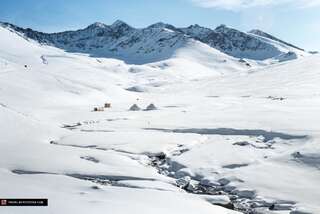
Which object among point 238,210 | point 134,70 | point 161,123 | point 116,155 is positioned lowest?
point 238,210

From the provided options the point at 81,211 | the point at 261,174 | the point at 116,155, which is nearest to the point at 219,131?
the point at 116,155

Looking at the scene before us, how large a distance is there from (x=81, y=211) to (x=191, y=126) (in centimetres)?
1960

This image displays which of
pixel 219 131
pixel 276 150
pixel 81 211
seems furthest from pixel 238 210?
pixel 219 131

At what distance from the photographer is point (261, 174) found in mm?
17984

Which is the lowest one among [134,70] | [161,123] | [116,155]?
[116,155]

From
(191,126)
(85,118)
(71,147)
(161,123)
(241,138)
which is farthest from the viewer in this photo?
(85,118)

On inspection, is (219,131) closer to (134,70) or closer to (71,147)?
(71,147)

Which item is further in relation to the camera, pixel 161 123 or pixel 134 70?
pixel 134 70

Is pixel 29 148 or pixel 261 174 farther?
pixel 29 148

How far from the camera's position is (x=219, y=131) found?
2914 centimetres

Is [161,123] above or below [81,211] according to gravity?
above

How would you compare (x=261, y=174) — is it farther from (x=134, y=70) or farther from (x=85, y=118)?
(x=134, y=70)

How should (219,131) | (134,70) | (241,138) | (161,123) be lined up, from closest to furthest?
(241,138) → (219,131) → (161,123) → (134,70)

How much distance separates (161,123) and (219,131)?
20.4 feet
